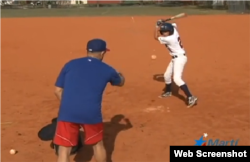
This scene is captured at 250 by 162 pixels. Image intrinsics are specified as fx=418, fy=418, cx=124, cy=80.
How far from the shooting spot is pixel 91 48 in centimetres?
507

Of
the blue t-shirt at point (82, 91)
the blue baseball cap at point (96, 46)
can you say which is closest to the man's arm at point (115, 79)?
the blue t-shirt at point (82, 91)

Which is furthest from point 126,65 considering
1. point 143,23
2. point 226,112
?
point 143,23

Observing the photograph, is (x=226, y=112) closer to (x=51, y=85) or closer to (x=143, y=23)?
(x=51, y=85)

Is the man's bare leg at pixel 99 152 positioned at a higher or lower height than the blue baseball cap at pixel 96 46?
lower

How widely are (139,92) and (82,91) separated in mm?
5304

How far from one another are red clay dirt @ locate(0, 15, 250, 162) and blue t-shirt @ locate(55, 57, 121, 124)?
1539 mm

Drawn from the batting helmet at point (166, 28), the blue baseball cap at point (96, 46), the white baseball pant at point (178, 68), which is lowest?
the white baseball pant at point (178, 68)

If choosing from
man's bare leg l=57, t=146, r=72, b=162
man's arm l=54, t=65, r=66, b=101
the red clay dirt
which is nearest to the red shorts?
man's bare leg l=57, t=146, r=72, b=162

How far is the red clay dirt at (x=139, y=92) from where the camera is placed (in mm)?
6812

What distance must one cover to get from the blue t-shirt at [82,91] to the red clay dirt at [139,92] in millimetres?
1539

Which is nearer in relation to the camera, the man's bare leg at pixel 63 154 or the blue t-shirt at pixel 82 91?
the blue t-shirt at pixel 82 91

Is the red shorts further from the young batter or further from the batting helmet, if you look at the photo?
the batting helmet

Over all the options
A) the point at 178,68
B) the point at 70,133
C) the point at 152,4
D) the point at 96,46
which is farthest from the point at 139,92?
the point at 152,4

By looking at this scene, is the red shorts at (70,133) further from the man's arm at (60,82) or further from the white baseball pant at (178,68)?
the white baseball pant at (178,68)
